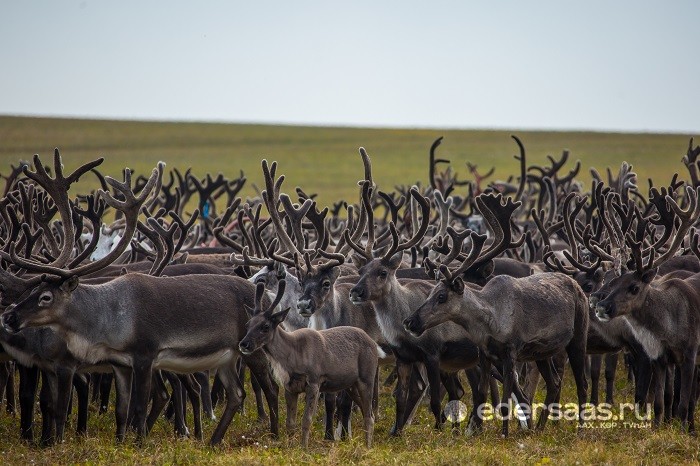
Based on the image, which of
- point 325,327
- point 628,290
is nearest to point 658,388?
point 628,290

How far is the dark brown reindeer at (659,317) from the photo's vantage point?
8883mm

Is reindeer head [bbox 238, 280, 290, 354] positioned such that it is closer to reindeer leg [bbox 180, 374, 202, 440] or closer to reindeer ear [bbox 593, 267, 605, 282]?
reindeer leg [bbox 180, 374, 202, 440]

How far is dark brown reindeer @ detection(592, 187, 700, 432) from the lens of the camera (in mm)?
8883

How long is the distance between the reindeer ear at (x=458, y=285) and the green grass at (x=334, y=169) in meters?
1.19

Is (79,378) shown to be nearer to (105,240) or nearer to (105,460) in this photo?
(105,460)

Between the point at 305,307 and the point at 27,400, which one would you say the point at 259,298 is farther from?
the point at 27,400

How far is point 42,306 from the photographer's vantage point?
8.11 meters

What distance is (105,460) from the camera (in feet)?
24.9

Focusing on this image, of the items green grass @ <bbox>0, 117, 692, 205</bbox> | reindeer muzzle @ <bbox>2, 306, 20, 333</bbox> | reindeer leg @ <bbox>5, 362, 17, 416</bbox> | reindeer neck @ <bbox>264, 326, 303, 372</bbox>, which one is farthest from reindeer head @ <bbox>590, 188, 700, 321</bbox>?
green grass @ <bbox>0, 117, 692, 205</bbox>

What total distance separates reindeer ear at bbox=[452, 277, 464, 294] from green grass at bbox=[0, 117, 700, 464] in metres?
1.19

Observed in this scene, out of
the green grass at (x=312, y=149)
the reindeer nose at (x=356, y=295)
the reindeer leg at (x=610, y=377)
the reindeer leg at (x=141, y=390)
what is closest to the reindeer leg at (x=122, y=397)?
the reindeer leg at (x=141, y=390)

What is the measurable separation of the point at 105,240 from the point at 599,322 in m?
8.54

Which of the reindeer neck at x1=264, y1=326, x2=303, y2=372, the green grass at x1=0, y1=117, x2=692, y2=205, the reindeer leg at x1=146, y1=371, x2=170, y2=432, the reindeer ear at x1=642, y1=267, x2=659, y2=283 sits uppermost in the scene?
the green grass at x1=0, y1=117, x2=692, y2=205

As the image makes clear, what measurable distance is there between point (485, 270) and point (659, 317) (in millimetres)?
2419
